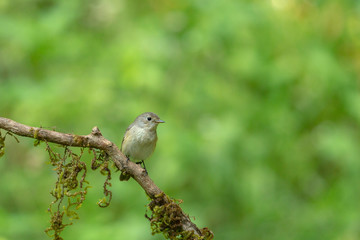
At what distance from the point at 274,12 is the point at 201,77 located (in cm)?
121

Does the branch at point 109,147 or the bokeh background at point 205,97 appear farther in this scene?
the bokeh background at point 205,97

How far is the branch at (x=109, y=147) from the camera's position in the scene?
95.7 inches

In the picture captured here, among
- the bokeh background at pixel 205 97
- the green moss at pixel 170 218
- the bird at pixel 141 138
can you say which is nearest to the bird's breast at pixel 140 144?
the bird at pixel 141 138

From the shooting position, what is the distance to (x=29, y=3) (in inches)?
288

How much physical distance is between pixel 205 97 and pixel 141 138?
1.42 metres

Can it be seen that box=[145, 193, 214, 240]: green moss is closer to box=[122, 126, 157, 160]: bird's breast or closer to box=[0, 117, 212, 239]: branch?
box=[0, 117, 212, 239]: branch

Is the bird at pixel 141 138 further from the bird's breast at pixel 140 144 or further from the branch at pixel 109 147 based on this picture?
the branch at pixel 109 147

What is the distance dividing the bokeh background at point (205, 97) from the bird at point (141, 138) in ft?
1.59

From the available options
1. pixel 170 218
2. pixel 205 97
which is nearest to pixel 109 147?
pixel 170 218

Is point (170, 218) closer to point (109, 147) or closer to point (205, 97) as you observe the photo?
point (109, 147)

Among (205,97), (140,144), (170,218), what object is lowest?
(170,218)

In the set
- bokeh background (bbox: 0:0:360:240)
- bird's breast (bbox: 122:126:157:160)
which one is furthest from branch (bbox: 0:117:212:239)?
bokeh background (bbox: 0:0:360:240)

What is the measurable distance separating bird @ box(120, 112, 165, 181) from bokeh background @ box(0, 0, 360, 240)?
1.59 feet

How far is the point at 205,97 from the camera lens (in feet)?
21.6
